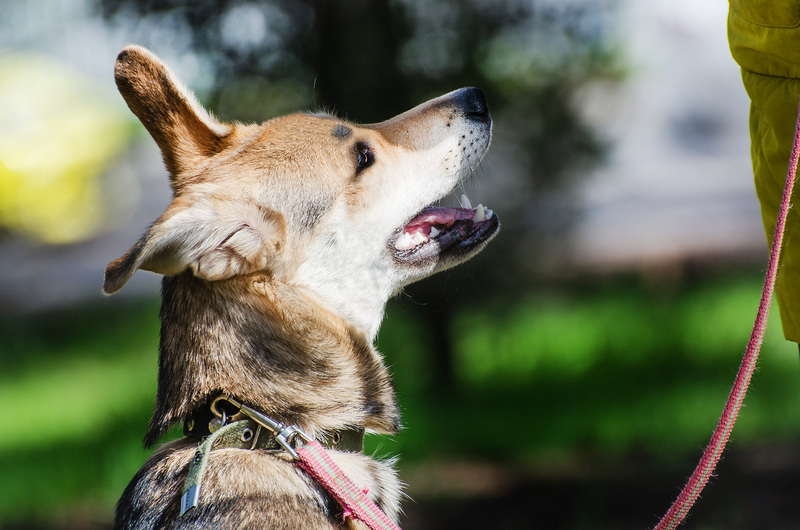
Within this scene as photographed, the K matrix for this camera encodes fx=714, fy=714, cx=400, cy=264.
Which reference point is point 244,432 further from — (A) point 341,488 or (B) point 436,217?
(B) point 436,217

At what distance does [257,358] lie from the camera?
84.8 inches

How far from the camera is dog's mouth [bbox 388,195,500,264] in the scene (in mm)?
2619

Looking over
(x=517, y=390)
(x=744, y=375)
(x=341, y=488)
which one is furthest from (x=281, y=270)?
(x=517, y=390)

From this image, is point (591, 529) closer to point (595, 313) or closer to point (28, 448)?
point (595, 313)

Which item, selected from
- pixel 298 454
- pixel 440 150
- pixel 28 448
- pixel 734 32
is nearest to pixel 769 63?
pixel 734 32

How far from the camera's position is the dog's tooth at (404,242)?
2.61 meters

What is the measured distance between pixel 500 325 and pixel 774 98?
11.3 ft

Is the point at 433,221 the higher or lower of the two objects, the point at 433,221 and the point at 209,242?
the lower

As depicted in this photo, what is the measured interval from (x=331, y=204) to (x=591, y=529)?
243cm

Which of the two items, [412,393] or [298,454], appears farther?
[412,393]

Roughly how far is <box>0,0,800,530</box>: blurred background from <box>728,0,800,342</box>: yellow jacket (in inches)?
89.8

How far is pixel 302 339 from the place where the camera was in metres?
2.24

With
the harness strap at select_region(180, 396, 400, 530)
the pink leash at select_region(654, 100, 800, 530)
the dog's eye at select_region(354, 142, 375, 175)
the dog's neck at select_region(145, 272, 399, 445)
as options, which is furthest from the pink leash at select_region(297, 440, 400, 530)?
the dog's eye at select_region(354, 142, 375, 175)

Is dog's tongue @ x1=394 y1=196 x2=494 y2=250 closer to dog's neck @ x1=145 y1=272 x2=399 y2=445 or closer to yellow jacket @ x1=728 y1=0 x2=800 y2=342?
dog's neck @ x1=145 y1=272 x2=399 y2=445
